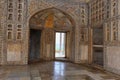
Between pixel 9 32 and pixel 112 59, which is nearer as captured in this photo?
pixel 112 59

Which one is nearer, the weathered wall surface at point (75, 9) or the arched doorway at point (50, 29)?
the weathered wall surface at point (75, 9)

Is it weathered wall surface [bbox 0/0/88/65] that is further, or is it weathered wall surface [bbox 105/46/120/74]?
weathered wall surface [bbox 0/0/88/65]

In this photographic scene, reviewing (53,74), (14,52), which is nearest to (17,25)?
(14,52)

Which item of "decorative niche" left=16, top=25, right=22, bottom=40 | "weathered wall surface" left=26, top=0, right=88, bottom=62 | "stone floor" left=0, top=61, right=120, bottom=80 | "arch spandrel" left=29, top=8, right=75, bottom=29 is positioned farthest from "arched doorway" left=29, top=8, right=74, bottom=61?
"stone floor" left=0, top=61, right=120, bottom=80

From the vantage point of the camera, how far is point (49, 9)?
855cm

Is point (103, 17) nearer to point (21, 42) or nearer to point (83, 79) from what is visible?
point (83, 79)

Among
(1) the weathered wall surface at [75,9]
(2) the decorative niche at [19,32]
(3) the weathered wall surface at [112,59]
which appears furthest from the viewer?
(1) the weathered wall surface at [75,9]

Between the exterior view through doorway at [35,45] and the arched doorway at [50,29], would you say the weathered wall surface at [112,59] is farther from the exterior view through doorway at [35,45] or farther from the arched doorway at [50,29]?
the exterior view through doorway at [35,45]

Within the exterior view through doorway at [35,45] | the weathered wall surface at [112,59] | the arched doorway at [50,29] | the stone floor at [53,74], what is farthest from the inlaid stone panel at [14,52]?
the weathered wall surface at [112,59]

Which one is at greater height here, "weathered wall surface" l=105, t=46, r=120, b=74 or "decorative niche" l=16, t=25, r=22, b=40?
"decorative niche" l=16, t=25, r=22, b=40

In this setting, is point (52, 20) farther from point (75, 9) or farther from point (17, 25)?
point (17, 25)

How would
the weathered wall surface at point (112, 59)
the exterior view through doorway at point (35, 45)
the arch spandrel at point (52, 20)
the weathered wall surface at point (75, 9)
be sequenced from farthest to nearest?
the exterior view through doorway at point (35, 45)
the arch spandrel at point (52, 20)
the weathered wall surface at point (75, 9)
the weathered wall surface at point (112, 59)

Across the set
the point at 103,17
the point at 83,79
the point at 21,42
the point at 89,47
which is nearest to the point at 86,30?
the point at 89,47

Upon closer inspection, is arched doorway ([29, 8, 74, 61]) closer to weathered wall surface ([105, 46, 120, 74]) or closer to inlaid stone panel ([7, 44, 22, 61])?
inlaid stone panel ([7, 44, 22, 61])
